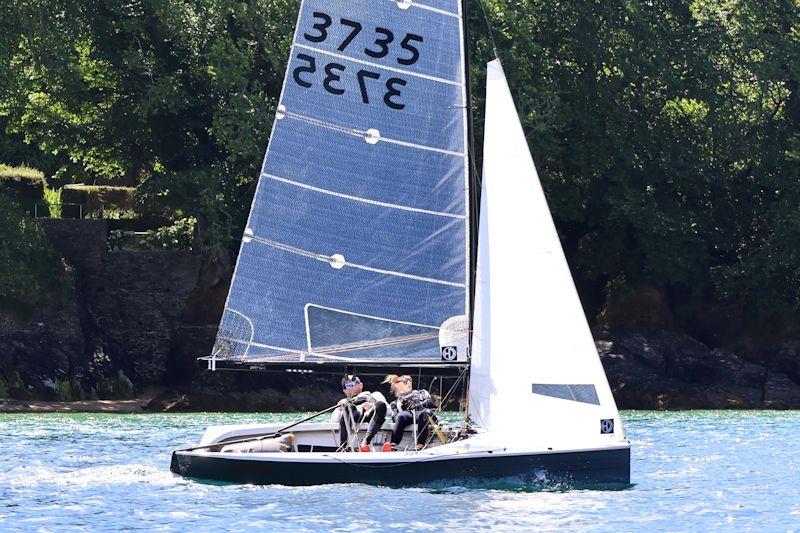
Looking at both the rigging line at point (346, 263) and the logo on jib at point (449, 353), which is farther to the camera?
the rigging line at point (346, 263)

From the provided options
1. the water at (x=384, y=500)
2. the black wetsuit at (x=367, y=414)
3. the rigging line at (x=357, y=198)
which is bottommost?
the water at (x=384, y=500)

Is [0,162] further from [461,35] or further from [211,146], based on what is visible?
[461,35]

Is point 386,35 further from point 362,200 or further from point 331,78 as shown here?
point 362,200

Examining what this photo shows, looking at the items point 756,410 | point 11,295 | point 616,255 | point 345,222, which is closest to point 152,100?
point 11,295

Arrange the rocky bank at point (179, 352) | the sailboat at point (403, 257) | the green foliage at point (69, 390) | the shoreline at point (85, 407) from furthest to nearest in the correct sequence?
1. the rocky bank at point (179, 352)
2. the green foliage at point (69, 390)
3. the shoreline at point (85, 407)
4. the sailboat at point (403, 257)

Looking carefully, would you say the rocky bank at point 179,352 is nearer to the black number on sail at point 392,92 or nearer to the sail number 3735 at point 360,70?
the sail number 3735 at point 360,70

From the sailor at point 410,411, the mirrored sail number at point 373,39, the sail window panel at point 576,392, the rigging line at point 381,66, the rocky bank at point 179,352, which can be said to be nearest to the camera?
the sail window panel at point 576,392

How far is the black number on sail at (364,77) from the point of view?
2473cm

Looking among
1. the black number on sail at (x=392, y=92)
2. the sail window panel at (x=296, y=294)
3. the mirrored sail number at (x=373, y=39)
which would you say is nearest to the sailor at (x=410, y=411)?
the sail window panel at (x=296, y=294)

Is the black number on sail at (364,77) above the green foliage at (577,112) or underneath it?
underneath

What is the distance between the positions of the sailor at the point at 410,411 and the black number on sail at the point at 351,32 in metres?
5.55

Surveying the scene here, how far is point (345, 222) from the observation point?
2481 centimetres

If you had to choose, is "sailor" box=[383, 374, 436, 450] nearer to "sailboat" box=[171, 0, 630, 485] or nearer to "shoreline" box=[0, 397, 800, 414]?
"sailboat" box=[171, 0, 630, 485]

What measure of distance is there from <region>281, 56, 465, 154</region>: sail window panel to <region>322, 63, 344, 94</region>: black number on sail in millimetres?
24
